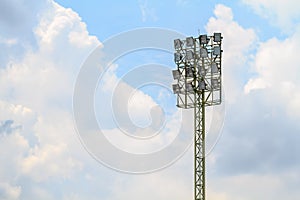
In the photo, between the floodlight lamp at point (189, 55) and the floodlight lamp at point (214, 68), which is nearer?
the floodlight lamp at point (214, 68)

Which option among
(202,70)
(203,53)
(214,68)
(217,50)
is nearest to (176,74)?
(202,70)

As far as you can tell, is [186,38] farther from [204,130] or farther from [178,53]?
[204,130]

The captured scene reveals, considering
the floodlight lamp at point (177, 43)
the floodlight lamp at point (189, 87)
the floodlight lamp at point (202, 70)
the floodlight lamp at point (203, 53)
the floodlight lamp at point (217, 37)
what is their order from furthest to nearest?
the floodlight lamp at point (177, 43) → the floodlight lamp at point (202, 70) → the floodlight lamp at point (189, 87) → the floodlight lamp at point (203, 53) → the floodlight lamp at point (217, 37)

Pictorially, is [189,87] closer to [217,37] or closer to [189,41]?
[189,41]

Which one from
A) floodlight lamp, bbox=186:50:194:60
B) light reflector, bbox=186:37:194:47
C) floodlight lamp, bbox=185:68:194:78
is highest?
light reflector, bbox=186:37:194:47

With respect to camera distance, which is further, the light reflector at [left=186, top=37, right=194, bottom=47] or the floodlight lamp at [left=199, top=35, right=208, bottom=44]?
the light reflector at [left=186, top=37, right=194, bottom=47]

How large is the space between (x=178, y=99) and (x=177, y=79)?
1.72 m

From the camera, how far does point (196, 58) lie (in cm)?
5159

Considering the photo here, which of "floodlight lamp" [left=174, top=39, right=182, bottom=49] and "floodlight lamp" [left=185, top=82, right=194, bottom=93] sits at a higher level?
"floodlight lamp" [left=174, top=39, right=182, bottom=49]

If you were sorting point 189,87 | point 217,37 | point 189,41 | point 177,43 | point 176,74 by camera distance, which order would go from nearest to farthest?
1. point 217,37
2. point 189,87
3. point 189,41
4. point 177,43
5. point 176,74

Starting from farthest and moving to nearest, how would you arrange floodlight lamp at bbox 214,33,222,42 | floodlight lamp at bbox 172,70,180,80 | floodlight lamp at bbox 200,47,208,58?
floodlight lamp at bbox 172,70,180,80 → floodlight lamp at bbox 200,47,208,58 → floodlight lamp at bbox 214,33,222,42

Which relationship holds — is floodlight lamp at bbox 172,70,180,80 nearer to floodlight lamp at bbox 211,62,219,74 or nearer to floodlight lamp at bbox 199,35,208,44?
floodlight lamp at bbox 211,62,219,74

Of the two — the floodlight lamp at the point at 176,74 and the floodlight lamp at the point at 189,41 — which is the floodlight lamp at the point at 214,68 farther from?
the floodlight lamp at the point at 176,74

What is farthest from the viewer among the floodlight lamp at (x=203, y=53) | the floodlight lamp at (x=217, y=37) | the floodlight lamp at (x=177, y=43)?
the floodlight lamp at (x=177, y=43)
